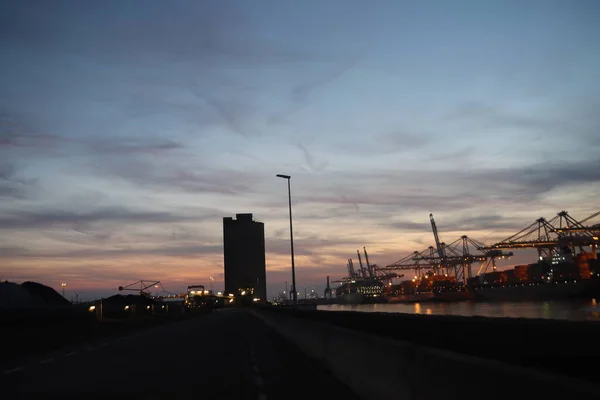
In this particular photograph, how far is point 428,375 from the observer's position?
8.03 metres

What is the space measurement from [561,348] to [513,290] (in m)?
90.8

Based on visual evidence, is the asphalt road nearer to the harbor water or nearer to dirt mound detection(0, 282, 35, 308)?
the harbor water

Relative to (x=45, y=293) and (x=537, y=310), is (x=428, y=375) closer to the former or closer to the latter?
(x=537, y=310)

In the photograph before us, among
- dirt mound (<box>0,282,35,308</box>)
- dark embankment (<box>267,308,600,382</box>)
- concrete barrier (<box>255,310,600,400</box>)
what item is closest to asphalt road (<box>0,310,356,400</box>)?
concrete barrier (<box>255,310,600,400</box>)

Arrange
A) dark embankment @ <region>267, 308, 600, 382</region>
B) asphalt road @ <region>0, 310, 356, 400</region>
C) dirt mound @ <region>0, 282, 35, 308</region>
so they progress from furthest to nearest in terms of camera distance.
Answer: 1. dirt mound @ <region>0, 282, 35, 308</region>
2. asphalt road @ <region>0, 310, 356, 400</region>
3. dark embankment @ <region>267, 308, 600, 382</region>

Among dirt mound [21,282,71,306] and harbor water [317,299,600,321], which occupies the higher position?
dirt mound [21,282,71,306]

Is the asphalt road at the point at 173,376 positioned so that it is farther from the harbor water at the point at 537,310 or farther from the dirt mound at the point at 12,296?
the dirt mound at the point at 12,296

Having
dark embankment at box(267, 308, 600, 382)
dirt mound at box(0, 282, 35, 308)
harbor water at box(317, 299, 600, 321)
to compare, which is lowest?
dark embankment at box(267, 308, 600, 382)

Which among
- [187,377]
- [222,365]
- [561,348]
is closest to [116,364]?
[222,365]

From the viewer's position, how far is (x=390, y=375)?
33.3ft

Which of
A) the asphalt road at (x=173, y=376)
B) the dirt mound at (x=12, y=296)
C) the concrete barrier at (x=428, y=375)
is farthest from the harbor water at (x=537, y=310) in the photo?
the dirt mound at (x=12, y=296)

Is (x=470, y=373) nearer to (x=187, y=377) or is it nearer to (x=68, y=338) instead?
(x=187, y=377)

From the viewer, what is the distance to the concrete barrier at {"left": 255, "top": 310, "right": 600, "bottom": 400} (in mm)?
5445

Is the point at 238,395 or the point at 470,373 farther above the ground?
the point at 470,373
